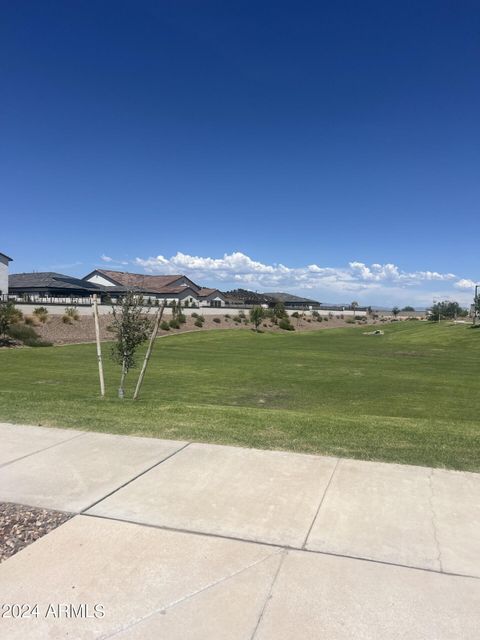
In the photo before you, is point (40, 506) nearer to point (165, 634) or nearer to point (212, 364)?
point (165, 634)

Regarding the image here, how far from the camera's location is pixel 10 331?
35.3m

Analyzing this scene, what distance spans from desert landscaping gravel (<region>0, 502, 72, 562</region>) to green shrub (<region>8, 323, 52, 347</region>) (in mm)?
32136

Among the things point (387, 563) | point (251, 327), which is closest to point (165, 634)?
point (387, 563)

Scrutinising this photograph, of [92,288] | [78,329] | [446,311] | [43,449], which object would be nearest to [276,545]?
[43,449]

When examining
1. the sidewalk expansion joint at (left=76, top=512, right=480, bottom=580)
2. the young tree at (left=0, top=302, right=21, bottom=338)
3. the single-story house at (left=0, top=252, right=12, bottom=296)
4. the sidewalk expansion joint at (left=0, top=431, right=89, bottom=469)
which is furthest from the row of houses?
the sidewalk expansion joint at (left=76, top=512, right=480, bottom=580)

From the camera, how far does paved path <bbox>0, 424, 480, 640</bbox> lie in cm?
318

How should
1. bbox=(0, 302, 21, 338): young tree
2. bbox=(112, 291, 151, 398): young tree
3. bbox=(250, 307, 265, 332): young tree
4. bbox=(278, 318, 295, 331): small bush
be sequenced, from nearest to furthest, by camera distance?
bbox=(112, 291, 151, 398): young tree
bbox=(0, 302, 21, 338): young tree
bbox=(250, 307, 265, 332): young tree
bbox=(278, 318, 295, 331): small bush

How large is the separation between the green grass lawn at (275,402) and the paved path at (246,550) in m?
1.19

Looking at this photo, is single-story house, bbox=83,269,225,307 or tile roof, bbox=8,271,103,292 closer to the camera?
tile roof, bbox=8,271,103,292

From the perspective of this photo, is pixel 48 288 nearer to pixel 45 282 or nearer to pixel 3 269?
pixel 45 282

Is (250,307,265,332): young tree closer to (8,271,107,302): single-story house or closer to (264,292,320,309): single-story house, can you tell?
(8,271,107,302): single-story house

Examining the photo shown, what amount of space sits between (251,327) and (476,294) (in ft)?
Result: 127

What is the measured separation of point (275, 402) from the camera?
15625mm

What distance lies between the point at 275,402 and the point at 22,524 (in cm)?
1154
